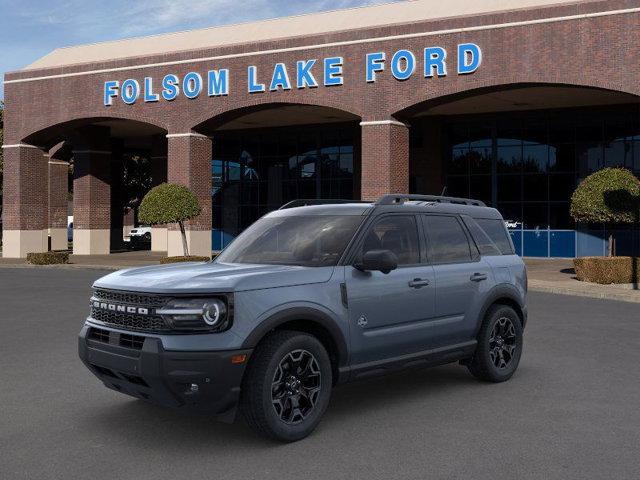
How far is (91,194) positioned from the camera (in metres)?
40.3

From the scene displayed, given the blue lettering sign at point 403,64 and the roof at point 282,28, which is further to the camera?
the roof at point 282,28

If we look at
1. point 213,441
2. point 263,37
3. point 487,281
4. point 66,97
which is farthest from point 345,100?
point 213,441

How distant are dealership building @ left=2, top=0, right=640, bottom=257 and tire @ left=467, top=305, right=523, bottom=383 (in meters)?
19.1

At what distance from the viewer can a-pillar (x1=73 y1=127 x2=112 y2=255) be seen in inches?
1585

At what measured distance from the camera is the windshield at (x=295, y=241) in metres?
6.66

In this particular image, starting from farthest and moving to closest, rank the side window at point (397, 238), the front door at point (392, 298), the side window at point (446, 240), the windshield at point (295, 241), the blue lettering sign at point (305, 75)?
the blue lettering sign at point (305, 75) → the side window at point (446, 240) → the side window at point (397, 238) → the windshield at point (295, 241) → the front door at point (392, 298)

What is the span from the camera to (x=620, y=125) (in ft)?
110

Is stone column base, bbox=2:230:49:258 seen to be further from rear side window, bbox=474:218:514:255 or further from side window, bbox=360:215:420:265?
side window, bbox=360:215:420:265

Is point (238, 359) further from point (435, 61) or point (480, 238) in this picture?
point (435, 61)

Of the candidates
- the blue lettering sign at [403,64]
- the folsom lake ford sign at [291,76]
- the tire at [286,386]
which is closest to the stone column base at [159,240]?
the folsom lake ford sign at [291,76]

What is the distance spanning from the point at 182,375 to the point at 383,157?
23871mm

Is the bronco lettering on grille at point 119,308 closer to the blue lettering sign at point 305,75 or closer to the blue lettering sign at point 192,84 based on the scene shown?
the blue lettering sign at point 305,75

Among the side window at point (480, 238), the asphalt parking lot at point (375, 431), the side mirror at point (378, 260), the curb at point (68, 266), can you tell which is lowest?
the asphalt parking lot at point (375, 431)

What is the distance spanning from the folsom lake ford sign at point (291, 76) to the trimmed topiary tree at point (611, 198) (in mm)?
6767
